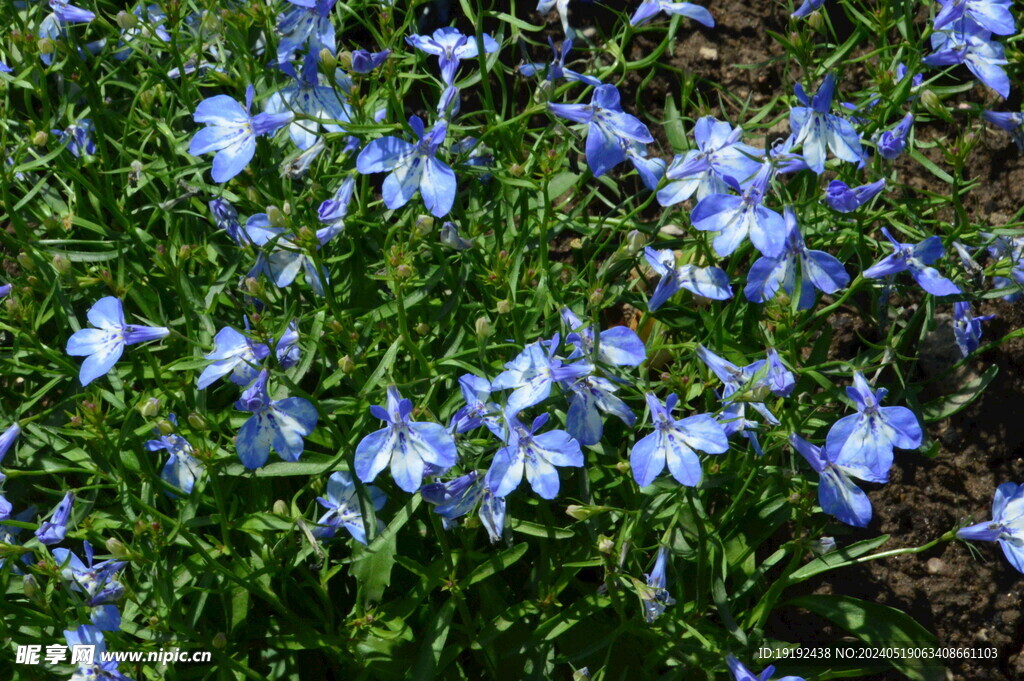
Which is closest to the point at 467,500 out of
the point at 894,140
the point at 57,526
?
the point at 57,526

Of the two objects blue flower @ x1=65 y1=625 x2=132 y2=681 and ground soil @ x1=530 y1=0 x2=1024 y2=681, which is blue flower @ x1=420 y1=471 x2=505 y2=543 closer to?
blue flower @ x1=65 y1=625 x2=132 y2=681

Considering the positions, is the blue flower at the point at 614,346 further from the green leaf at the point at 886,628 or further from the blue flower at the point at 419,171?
the green leaf at the point at 886,628

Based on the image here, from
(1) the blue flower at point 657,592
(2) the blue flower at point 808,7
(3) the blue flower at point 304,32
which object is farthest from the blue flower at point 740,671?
(3) the blue flower at point 304,32

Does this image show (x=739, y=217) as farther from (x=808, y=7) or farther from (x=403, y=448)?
(x=403, y=448)

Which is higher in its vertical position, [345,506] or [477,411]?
[477,411]

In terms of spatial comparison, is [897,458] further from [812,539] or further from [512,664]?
[512,664]

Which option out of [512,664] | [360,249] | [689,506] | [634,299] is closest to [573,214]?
[634,299]
